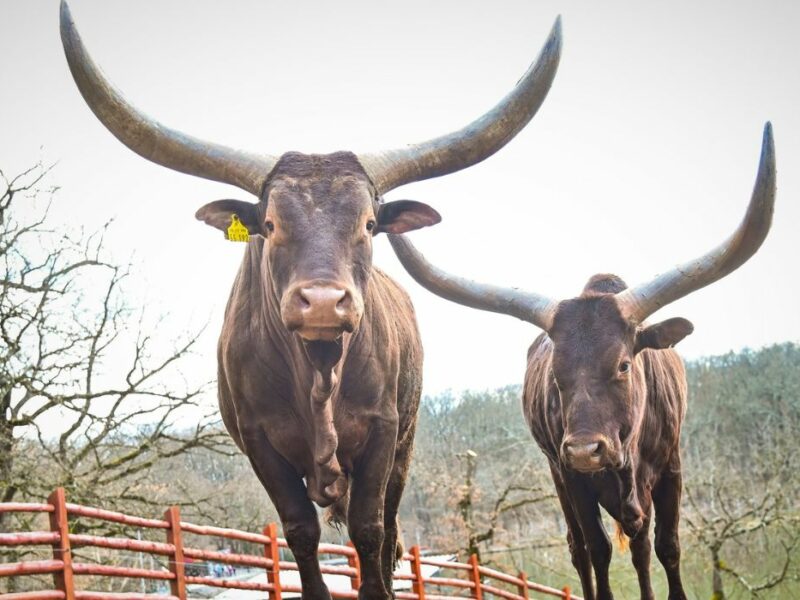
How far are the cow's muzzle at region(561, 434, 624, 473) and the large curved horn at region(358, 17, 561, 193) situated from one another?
7.55 feet

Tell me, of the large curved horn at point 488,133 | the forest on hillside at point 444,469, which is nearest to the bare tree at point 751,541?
the forest on hillside at point 444,469

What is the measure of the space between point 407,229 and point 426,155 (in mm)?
503

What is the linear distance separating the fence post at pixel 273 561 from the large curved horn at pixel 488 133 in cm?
594

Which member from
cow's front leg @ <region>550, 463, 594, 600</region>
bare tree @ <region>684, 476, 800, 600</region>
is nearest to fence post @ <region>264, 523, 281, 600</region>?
cow's front leg @ <region>550, 463, 594, 600</region>

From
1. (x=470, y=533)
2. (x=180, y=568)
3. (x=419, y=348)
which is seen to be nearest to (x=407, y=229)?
(x=419, y=348)

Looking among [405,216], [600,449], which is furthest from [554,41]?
[600,449]

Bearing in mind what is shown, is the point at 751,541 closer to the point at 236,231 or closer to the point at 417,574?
the point at 417,574

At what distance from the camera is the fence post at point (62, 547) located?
311 inches

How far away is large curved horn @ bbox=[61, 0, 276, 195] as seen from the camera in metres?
5.06

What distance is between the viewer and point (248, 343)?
5617 millimetres

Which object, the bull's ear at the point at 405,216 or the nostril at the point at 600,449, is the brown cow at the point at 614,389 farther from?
the bull's ear at the point at 405,216

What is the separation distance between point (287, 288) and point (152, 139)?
1433 mm

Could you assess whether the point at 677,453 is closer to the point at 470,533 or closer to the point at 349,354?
the point at 349,354

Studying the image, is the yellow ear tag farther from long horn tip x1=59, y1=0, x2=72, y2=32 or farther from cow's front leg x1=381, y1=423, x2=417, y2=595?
cow's front leg x1=381, y1=423, x2=417, y2=595
